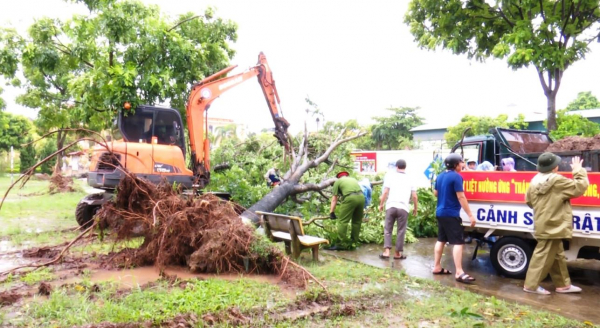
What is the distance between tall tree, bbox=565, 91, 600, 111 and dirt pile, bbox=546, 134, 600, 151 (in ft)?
142

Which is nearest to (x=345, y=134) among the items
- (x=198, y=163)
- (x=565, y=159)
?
(x=198, y=163)

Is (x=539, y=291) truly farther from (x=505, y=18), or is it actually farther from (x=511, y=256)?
(x=505, y=18)

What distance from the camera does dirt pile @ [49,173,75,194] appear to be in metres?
19.8

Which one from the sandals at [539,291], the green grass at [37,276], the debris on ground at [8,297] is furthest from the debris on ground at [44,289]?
the sandals at [539,291]

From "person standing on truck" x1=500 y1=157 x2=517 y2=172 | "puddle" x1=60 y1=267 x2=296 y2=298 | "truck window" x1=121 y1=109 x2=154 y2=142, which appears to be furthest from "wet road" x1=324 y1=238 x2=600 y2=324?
"truck window" x1=121 y1=109 x2=154 y2=142

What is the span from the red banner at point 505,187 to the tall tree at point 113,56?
25.2 feet

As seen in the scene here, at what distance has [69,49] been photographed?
12.5 m

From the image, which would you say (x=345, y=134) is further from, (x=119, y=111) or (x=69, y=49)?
(x=69, y=49)

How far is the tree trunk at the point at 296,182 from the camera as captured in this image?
10.1m

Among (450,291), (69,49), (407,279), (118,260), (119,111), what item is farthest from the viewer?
(69,49)

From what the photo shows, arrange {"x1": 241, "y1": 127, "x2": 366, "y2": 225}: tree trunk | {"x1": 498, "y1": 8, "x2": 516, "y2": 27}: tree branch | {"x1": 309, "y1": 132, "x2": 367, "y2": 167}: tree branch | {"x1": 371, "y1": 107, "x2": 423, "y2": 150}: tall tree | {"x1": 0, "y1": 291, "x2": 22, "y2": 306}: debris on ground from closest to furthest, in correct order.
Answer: {"x1": 0, "y1": 291, "x2": 22, "y2": 306}: debris on ground, {"x1": 241, "y1": 127, "x2": 366, "y2": 225}: tree trunk, {"x1": 309, "y1": 132, "x2": 367, "y2": 167}: tree branch, {"x1": 498, "y1": 8, "x2": 516, "y2": 27}: tree branch, {"x1": 371, "y1": 107, "x2": 423, "y2": 150}: tall tree

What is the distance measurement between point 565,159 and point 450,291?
386cm

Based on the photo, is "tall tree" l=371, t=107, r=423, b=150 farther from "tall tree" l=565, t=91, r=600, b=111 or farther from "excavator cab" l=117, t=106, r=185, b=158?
"excavator cab" l=117, t=106, r=185, b=158

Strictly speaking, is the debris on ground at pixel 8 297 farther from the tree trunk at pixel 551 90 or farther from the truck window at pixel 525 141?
the tree trunk at pixel 551 90
